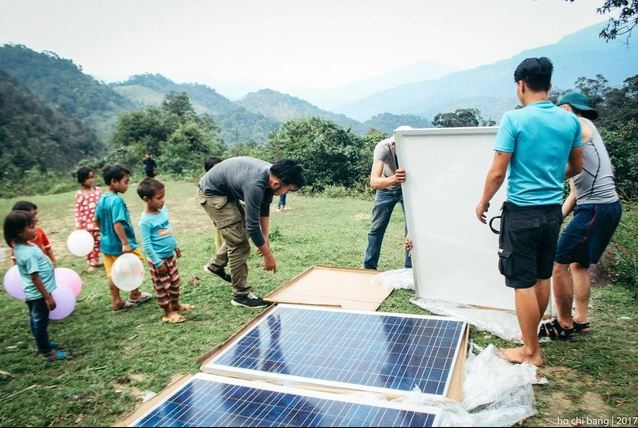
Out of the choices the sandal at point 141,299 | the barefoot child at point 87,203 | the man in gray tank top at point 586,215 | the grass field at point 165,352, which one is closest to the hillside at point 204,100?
the barefoot child at point 87,203

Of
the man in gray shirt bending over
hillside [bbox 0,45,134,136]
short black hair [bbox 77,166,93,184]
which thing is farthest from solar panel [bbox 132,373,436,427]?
hillside [bbox 0,45,134,136]

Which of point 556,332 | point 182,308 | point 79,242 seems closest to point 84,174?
point 79,242

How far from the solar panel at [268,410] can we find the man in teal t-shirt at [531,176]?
1.31 m

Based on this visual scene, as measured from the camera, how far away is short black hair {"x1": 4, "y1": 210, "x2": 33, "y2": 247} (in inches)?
151

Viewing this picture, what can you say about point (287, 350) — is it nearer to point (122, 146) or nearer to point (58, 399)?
point (58, 399)

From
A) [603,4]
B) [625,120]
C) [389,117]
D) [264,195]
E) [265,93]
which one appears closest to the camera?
[264,195]

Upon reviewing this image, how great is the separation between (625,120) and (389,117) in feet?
208

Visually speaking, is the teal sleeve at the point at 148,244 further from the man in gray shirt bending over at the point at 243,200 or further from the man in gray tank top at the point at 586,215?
the man in gray tank top at the point at 586,215

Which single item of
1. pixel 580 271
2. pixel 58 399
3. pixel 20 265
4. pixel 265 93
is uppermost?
pixel 265 93

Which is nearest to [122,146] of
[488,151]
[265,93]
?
[488,151]

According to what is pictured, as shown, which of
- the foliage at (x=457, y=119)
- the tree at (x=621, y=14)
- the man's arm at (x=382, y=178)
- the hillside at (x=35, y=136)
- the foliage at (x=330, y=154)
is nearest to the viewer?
the man's arm at (x=382, y=178)

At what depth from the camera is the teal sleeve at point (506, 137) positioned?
3127 mm

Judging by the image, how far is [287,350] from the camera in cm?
377

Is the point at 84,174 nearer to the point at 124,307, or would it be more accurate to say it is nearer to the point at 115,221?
the point at 115,221
